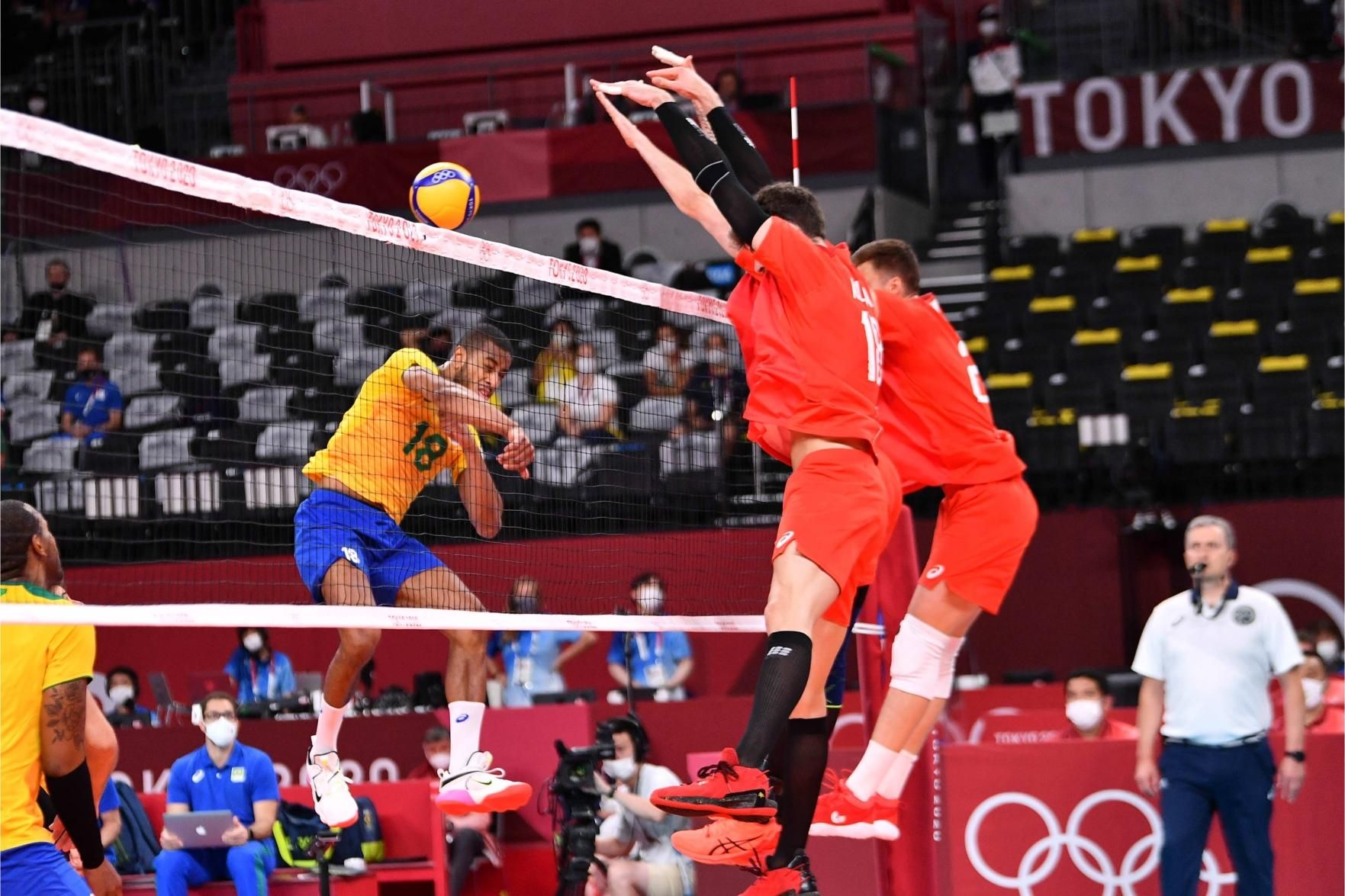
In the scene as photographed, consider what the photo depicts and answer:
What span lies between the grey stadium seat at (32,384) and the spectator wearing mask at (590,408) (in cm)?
498

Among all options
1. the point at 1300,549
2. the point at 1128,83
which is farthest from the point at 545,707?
the point at 1128,83

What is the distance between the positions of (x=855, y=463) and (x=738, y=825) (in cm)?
149

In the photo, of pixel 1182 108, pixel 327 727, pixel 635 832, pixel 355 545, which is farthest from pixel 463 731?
pixel 1182 108

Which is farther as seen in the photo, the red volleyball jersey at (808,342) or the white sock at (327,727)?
the white sock at (327,727)

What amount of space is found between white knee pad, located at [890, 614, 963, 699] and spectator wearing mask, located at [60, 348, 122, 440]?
5818mm

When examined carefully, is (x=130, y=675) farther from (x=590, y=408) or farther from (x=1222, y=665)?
(x=1222, y=665)

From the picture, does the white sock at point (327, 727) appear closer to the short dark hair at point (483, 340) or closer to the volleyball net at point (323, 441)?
the short dark hair at point (483, 340)

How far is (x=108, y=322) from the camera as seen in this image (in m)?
19.9

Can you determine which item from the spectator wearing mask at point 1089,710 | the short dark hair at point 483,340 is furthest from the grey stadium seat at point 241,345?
the spectator wearing mask at point 1089,710

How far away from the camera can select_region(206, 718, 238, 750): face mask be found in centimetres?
1161

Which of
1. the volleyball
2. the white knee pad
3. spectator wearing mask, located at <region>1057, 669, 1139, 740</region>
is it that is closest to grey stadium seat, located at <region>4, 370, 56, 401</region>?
the volleyball

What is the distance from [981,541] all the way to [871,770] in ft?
3.84

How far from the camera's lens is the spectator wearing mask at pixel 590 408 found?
1276cm

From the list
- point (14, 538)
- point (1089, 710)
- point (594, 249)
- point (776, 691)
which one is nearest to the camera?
point (14, 538)
